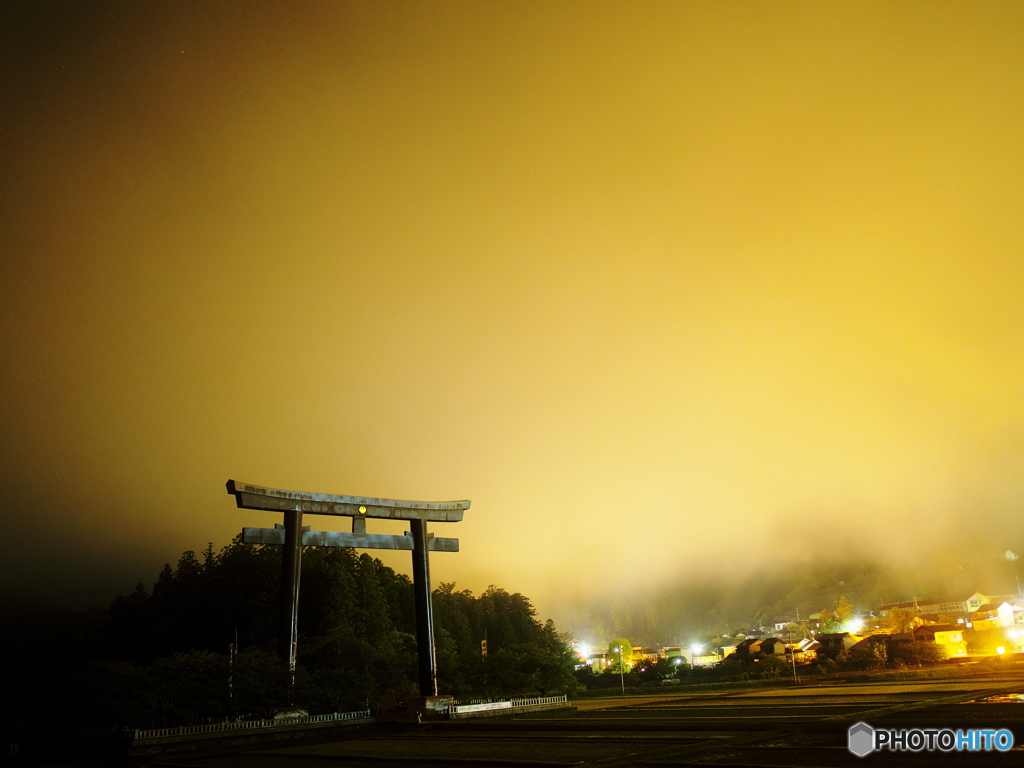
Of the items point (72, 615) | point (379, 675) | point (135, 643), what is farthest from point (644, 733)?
point (72, 615)

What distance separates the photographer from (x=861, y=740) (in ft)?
42.1

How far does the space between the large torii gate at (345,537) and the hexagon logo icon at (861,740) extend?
1651 cm

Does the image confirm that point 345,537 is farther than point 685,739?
Yes

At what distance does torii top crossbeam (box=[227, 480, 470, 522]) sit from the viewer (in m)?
25.3

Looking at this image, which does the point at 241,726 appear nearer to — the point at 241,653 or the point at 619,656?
the point at 241,653

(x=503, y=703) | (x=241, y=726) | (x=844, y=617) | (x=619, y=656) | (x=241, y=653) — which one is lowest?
(x=619, y=656)

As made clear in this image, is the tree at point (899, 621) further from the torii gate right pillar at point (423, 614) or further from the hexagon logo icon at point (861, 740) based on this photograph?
the hexagon logo icon at point (861, 740)

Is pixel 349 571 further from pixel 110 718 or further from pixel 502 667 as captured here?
pixel 110 718

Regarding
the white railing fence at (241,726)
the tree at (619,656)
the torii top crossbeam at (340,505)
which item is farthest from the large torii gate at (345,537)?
the tree at (619,656)

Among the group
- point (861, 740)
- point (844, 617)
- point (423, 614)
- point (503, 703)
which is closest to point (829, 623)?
point (844, 617)

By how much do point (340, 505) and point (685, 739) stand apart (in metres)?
17.3

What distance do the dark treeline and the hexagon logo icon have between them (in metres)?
17.5

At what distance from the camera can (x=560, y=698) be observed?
31078mm

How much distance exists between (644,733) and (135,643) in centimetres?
3802
